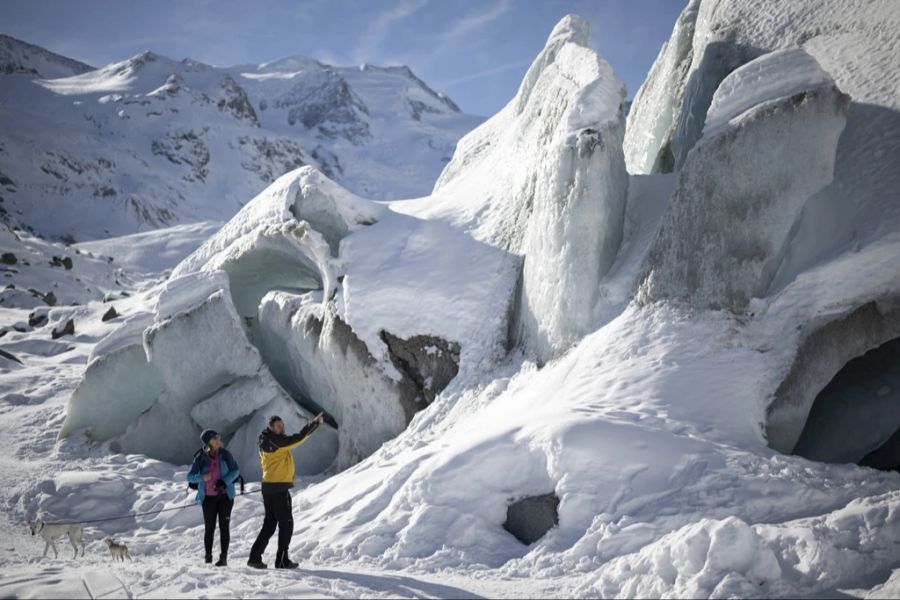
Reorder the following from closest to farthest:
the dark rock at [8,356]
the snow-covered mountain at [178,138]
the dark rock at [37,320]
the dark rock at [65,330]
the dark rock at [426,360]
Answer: the dark rock at [426,360] < the dark rock at [8,356] < the dark rock at [65,330] < the dark rock at [37,320] < the snow-covered mountain at [178,138]

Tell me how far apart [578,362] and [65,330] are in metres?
18.0

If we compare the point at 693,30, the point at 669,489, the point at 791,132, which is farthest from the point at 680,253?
the point at 693,30

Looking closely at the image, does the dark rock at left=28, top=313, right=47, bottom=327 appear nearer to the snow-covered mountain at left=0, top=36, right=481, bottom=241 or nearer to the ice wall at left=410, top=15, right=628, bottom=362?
Answer: the ice wall at left=410, top=15, right=628, bottom=362

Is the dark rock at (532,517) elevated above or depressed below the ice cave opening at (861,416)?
below

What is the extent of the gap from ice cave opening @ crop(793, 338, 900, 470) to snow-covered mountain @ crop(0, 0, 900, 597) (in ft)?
0.10

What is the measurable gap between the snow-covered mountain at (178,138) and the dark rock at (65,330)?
23872 mm

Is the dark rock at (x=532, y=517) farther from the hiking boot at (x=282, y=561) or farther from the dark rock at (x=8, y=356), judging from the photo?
the dark rock at (x=8, y=356)

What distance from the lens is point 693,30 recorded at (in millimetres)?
14172

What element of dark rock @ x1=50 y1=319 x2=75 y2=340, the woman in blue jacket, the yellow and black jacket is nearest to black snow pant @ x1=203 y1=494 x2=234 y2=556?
the woman in blue jacket

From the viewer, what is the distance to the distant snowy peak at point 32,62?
72.0 metres

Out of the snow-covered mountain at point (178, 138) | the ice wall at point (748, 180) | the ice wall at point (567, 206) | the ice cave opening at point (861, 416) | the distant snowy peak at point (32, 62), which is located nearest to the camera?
the ice cave opening at point (861, 416)

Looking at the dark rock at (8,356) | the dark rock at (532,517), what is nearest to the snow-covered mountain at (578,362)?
the dark rock at (532,517)

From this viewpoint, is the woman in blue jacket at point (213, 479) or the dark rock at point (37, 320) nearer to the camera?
the woman in blue jacket at point (213, 479)

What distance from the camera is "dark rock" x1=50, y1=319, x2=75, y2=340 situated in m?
20.1
